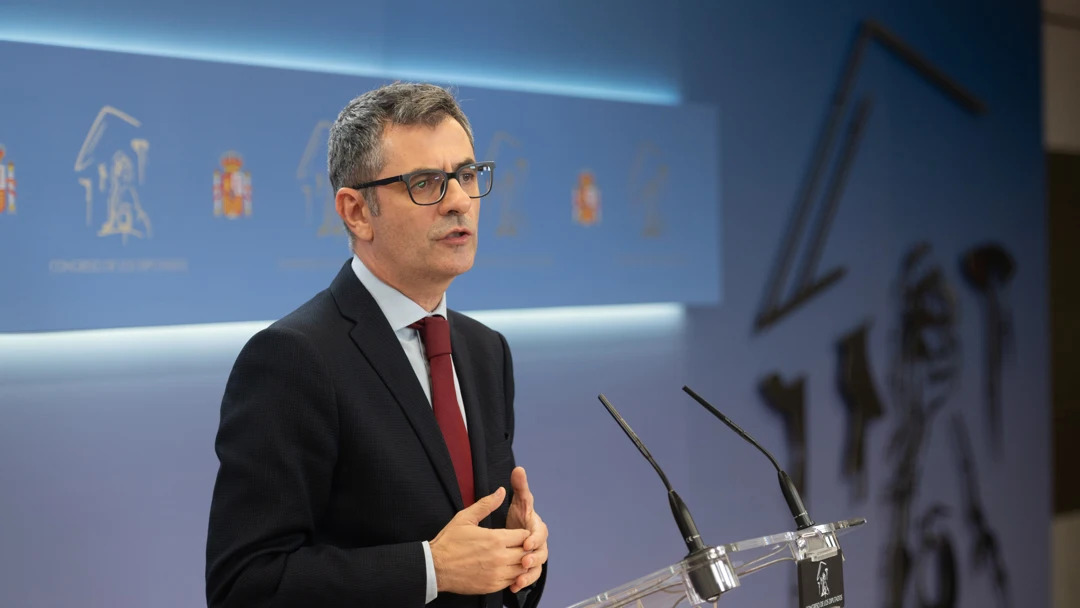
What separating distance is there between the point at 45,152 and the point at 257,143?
20.1 inches

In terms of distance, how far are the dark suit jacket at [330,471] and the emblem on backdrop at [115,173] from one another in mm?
1007

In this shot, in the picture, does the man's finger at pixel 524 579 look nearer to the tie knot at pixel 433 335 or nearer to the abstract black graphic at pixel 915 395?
the tie knot at pixel 433 335

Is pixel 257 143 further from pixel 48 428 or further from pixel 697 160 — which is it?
pixel 697 160

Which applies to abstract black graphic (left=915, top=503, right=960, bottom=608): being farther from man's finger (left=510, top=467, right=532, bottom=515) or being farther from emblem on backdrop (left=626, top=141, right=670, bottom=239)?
man's finger (left=510, top=467, right=532, bottom=515)

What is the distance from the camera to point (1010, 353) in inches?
181

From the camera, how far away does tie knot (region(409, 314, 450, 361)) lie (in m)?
1.69

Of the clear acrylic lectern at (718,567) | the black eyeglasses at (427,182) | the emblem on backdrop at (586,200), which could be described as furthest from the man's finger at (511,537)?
the emblem on backdrop at (586,200)

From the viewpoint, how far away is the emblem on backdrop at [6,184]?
7.53ft

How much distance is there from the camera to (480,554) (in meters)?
1.49

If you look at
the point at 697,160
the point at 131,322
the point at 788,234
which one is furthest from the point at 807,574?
the point at 788,234

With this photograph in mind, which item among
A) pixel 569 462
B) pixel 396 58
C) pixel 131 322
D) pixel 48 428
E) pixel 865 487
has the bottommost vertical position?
pixel 865 487

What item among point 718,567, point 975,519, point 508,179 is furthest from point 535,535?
point 975,519

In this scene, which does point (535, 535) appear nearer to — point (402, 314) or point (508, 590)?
point (508, 590)

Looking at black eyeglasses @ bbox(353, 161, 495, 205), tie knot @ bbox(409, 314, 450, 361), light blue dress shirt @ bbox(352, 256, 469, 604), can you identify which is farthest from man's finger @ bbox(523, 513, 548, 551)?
black eyeglasses @ bbox(353, 161, 495, 205)
